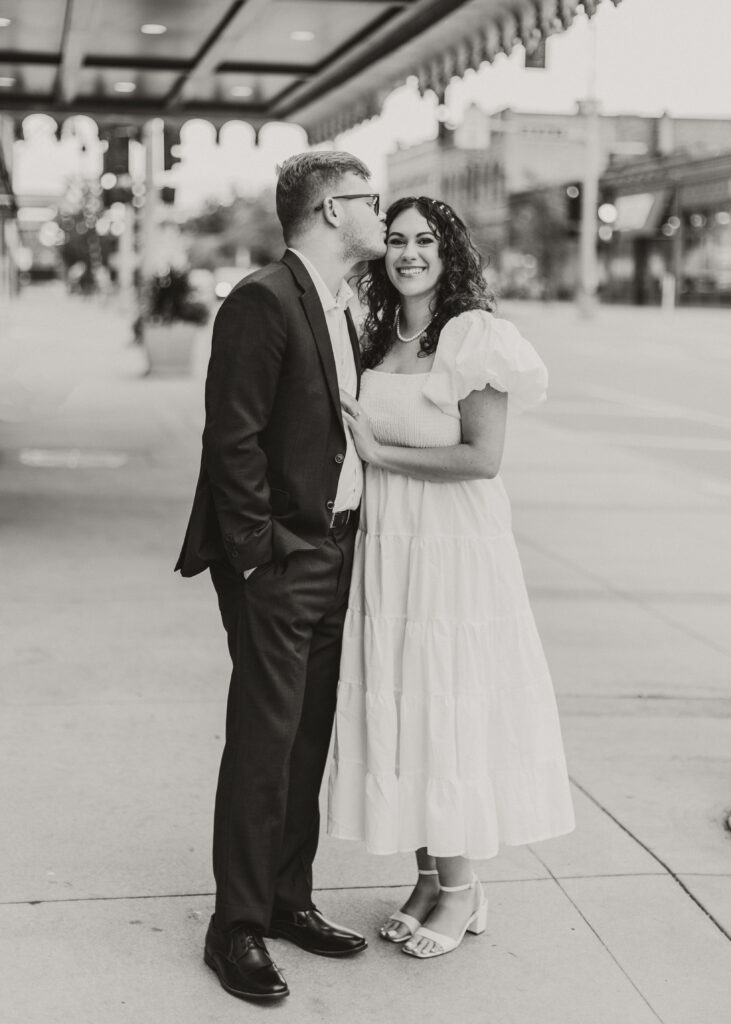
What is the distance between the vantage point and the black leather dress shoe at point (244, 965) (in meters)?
3.45

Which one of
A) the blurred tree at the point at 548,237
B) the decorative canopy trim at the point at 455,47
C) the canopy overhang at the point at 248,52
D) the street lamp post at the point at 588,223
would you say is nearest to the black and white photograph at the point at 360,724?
the decorative canopy trim at the point at 455,47

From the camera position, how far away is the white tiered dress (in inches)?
142

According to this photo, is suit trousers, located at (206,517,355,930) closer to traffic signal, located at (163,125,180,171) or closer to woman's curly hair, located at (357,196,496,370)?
woman's curly hair, located at (357,196,496,370)

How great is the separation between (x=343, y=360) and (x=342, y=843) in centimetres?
161

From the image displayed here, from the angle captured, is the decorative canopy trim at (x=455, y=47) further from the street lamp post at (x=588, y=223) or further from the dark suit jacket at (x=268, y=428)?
the street lamp post at (x=588, y=223)

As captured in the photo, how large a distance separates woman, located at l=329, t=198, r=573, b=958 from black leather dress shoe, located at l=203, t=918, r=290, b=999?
0.36m

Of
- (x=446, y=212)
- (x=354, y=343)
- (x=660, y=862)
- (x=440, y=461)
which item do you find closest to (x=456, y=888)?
(x=660, y=862)

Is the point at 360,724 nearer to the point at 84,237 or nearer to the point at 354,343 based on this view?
the point at 354,343

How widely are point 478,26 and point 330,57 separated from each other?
3224 mm

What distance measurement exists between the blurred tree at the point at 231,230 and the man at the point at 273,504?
322 ft

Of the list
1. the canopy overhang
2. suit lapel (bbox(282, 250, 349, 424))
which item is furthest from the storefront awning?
suit lapel (bbox(282, 250, 349, 424))

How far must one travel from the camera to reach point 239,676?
3.55 meters

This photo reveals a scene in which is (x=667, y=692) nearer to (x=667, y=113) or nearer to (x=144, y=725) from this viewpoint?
(x=144, y=725)

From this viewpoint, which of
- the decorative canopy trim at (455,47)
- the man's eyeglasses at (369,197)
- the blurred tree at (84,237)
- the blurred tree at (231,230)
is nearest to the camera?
the man's eyeglasses at (369,197)
